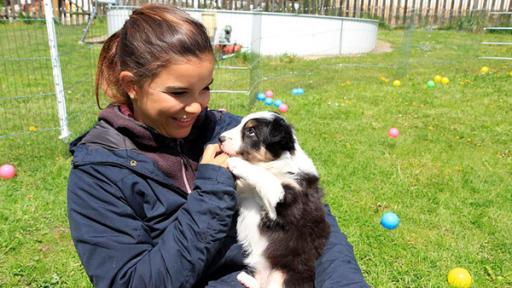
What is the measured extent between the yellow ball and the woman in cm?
169

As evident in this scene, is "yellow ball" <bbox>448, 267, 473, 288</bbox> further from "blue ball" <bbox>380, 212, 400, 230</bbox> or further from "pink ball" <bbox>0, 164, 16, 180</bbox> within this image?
"pink ball" <bbox>0, 164, 16, 180</bbox>

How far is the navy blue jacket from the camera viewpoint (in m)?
1.61

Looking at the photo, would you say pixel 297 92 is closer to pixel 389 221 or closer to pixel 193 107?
pixel 389 221

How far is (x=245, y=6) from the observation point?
39.3 feet

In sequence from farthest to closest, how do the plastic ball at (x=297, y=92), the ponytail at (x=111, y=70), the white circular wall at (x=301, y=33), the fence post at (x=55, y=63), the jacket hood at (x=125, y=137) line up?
the white circular wall at (x=301, y=33) → the plastic ball at (x=297, y=92) → the fence post at (x=55, y=63) → the ponytail at (x=111, y=70) → the jacket hood at (x=125, y=137)

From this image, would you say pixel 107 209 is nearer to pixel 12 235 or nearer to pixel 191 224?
pixel 191 224

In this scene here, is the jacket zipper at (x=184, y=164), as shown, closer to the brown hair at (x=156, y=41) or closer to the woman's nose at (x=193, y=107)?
the woman's nose at (x=193, y=107)

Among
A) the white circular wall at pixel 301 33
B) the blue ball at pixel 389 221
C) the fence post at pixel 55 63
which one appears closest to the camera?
the blue ball at pixel 389 221

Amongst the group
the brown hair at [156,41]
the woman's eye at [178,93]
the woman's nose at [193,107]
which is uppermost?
the brown hair at [156,41]

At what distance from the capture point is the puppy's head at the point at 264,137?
250 cm

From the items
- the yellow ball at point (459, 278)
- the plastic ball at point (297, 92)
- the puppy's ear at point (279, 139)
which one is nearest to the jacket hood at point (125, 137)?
the puppy's ear at point (279, 139)

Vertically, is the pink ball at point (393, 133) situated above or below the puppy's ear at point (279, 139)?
below

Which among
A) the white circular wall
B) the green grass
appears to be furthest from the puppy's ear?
the white circular wall

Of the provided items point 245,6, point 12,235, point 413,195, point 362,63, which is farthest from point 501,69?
point 12,235
